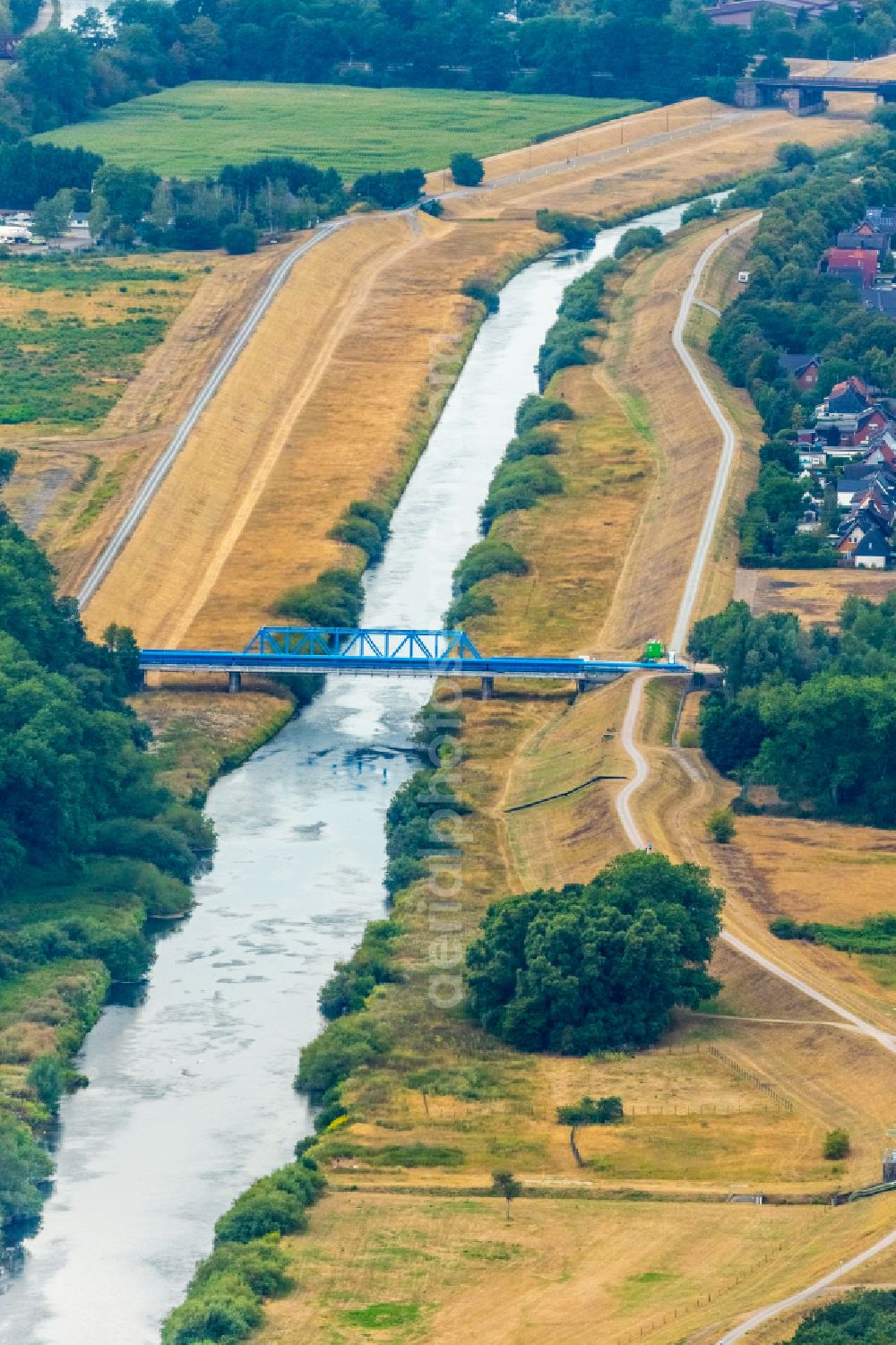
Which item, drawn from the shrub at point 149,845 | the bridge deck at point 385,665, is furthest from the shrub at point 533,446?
the shrub at point 149,845

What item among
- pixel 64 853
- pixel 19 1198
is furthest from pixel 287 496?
pixel 19 1198

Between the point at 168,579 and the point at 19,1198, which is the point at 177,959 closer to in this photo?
the point at 19,1198

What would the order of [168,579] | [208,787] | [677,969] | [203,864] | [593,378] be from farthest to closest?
1. [593,378]
2. [168,579]
3. [208,787]
4. [203,864]
5. [677,969]

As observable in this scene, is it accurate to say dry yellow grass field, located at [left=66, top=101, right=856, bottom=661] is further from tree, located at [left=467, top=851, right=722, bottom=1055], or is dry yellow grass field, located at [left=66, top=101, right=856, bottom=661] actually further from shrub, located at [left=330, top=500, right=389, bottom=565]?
tree, located at [left=467, top=851, right=722, bottom=1055]

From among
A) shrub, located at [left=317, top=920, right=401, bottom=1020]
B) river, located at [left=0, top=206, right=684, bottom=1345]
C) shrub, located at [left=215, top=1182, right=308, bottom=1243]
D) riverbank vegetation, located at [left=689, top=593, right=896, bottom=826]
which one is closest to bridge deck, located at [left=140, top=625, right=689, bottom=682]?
river, located at [left=0, top=206, right=684, bottom=1345]

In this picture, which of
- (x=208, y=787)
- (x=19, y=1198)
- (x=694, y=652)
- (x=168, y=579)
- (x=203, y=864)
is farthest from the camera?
(x=168, y=579)

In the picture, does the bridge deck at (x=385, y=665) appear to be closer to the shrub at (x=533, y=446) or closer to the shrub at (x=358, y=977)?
the shrub at (x=358, y=977)

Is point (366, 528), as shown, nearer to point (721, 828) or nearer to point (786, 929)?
point (721, 828)

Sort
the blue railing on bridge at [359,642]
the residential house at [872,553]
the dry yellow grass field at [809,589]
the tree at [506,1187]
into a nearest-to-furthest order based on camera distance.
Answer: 1. the tree at [506,1187]
2. the blue railing on bridge at [359,642]
3. the dry yellow grass field at [809,589]
4. the residential house at [872,553]
